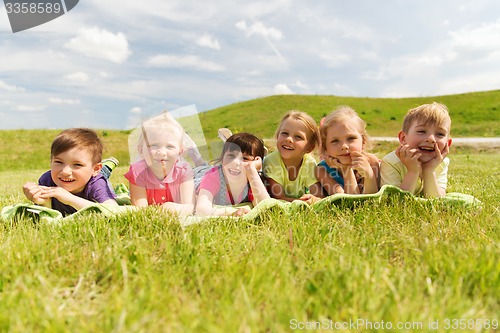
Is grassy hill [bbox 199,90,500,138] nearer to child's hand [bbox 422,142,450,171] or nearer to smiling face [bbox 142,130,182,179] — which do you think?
smiling face [bbox 142,130,182,179]

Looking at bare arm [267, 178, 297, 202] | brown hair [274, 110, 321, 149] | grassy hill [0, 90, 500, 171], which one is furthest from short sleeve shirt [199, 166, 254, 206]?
grassy hill [0, 90, 500, 171]

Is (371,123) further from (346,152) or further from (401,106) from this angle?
(346,152)

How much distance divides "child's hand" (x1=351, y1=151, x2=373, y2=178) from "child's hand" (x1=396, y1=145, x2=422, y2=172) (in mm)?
344

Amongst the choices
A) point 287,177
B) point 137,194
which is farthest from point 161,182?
point 287,177

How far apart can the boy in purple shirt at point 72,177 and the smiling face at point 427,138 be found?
3.29 metres

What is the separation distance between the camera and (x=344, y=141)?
452cm

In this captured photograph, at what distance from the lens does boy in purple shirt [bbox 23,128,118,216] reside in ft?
13.1

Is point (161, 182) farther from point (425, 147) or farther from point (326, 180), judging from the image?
point (425, 147)

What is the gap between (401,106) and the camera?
156 ft

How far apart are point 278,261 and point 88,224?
1.54m

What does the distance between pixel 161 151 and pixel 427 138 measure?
290cm

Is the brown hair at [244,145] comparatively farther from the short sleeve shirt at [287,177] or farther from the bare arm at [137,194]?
the bare arm at [137,194]

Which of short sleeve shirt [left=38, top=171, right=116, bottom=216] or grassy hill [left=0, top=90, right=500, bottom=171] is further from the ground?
grassy hill [left=0, top=90, right=500, bottom=171]

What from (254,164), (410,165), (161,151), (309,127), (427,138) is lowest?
(410,165)
